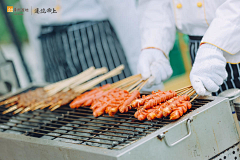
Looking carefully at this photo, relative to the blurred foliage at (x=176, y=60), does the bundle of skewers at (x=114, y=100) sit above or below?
above

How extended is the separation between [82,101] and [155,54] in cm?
94

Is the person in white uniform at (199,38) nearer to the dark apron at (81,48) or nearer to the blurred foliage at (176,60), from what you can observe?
the dark apron at (81,48)

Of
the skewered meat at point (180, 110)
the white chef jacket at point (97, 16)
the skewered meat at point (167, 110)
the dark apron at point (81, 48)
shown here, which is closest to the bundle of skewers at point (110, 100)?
the skewered meat at point (167, 110)

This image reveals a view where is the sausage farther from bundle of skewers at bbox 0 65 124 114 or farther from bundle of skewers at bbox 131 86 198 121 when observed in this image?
A: bundle of skewers at bbox 0 65 124 114

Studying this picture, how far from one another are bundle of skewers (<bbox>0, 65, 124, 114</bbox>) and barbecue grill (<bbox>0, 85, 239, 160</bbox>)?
0.55 m

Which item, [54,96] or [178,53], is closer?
[54,96]

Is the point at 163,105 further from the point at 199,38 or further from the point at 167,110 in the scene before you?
the point at 199,38

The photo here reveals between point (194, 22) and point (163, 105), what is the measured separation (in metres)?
1.10

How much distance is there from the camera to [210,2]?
2459 millimetres

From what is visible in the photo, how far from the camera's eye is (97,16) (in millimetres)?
4105

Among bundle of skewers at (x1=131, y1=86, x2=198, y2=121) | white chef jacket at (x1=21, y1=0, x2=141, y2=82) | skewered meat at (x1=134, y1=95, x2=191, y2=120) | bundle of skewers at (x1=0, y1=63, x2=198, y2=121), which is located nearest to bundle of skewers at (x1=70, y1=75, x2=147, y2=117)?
bundle of skewers at (x1=0, y1=63, x2=198, y2=121)

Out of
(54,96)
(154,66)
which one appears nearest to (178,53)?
(154,66)

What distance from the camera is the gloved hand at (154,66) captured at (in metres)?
2.61

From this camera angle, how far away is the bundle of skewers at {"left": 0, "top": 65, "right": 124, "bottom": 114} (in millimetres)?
2830
